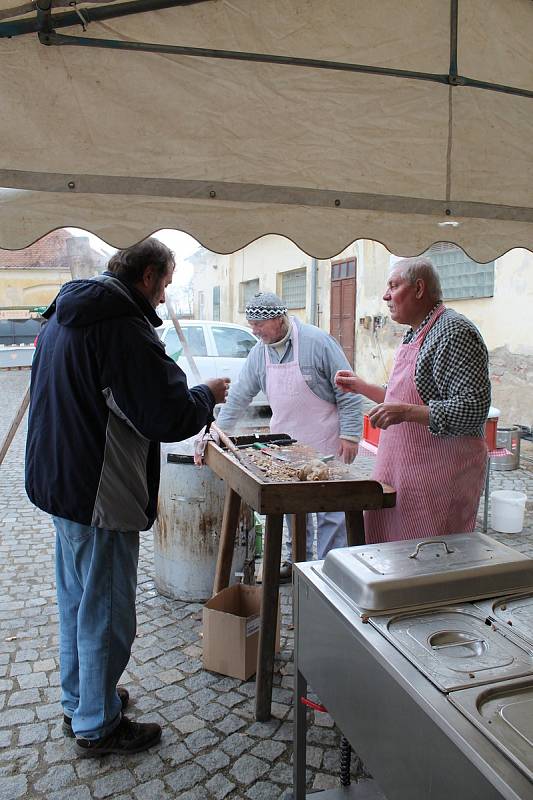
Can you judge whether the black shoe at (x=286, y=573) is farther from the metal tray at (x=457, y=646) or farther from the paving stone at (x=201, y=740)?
the metal tray at (x=457, y=646)

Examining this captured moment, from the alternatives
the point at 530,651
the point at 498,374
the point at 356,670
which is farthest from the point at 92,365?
the point at 498,374

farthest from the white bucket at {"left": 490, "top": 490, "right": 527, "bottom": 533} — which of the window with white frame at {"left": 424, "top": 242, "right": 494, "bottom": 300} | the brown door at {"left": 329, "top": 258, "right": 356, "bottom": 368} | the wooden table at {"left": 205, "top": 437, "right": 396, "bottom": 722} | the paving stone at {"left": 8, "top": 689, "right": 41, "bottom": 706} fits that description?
the brown door at {"left": 329, "top": 258, "right": 356, "bottom": 368}

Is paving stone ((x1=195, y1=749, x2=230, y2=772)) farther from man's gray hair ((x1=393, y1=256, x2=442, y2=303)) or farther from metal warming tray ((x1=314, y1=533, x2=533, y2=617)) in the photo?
man's gray hair ((x1=393, y1=256, x2=442, y2=303))

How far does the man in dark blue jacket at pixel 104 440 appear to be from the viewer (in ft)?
6.67

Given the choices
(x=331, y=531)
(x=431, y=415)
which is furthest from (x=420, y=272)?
(x=331, y=531)

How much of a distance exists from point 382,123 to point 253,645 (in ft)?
7.32

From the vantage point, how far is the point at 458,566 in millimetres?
1612

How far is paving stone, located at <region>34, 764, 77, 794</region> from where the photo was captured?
6.92ft

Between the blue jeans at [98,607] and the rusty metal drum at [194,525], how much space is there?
116cm

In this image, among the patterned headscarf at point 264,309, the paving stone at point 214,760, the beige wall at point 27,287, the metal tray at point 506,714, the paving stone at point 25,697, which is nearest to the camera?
the metal tray at point 506,714

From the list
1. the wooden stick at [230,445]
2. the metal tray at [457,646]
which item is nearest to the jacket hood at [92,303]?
the wooden stick at [230,445]

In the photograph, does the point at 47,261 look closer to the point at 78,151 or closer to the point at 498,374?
the point at 498,374

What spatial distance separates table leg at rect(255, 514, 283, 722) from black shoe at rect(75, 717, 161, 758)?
0.43m

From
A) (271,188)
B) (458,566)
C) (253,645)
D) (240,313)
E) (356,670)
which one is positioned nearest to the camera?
(356,670)
